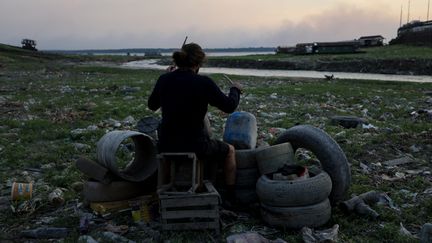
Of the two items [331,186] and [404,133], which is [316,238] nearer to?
[331,186]

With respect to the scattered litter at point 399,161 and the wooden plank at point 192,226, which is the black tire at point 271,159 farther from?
the scattered litter at point 399,161

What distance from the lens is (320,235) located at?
4.52 metres

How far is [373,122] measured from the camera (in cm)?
1112

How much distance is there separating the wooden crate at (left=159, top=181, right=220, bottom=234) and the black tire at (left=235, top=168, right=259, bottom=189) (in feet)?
2.71

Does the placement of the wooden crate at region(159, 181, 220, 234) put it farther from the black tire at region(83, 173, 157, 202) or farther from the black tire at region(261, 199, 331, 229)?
the black tire at region(83, 173, 157, 202)

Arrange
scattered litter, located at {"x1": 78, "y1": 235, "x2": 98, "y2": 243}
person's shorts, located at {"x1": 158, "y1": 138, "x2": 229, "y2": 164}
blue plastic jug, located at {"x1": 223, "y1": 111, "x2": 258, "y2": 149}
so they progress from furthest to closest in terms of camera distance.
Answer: blue plastic jug, located at {"x1": 223, "y1": 111, "x2": 258, "y2": 149} → person's shorts, located at {"x1": 158, "y1": 138, "x2": 229, "y2": 164} → scattered litter, located at {"x1": 78, "y1": 235, "x2": 98, "y2": 243}

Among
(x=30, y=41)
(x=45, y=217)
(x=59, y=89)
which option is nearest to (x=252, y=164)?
(x=45, y=217)

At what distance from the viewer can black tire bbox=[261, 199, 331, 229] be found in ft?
15.5

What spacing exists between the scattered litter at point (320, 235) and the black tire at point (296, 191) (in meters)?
0.30

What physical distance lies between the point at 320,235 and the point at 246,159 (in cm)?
134

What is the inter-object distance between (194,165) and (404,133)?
20.2 ft

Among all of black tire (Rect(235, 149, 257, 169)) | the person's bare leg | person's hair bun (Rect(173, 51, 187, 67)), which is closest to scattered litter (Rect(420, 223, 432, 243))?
black tire (Rect(235, 149, 257, 169))

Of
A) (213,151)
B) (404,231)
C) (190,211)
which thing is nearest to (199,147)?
(213,151)

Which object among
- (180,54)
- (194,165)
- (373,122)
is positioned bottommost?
(373,122)
